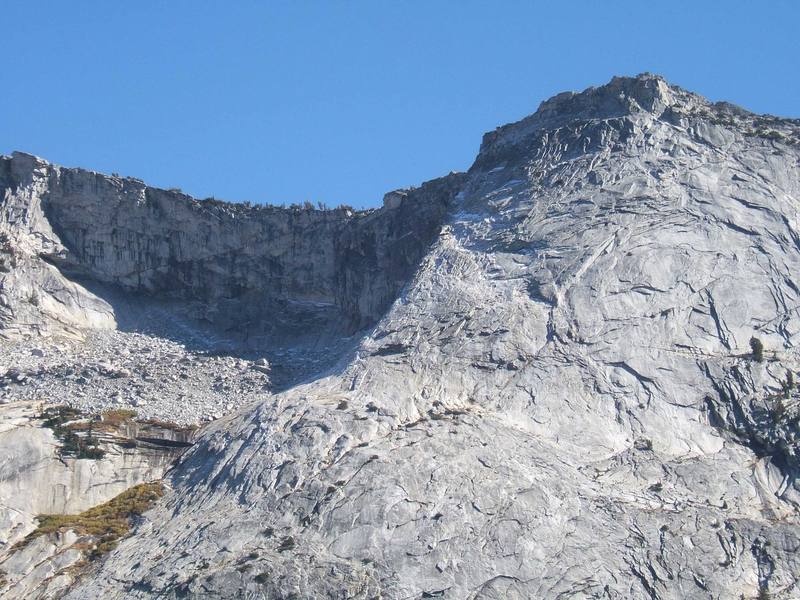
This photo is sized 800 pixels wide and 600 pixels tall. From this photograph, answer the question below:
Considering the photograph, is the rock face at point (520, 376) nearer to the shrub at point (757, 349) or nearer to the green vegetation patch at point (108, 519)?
the shrub at point (757, 349)

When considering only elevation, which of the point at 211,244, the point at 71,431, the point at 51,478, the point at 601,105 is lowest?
the point at 51,478

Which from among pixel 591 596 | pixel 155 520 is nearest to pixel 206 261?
pixel 155 520

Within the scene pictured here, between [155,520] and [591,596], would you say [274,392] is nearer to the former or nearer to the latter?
[155,520]

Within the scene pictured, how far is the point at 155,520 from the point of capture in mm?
41719

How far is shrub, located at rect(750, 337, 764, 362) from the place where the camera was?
150ft

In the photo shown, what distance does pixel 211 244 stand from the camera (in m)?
59.0

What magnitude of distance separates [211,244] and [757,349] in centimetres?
2274

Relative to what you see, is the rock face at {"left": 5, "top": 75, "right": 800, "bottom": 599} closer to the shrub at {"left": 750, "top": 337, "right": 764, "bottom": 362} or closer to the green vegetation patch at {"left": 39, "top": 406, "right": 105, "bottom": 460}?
the shrub at {"left": 750, "top": 337, "right": 764, "bottom": 362}

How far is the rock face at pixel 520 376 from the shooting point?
38219 millimetres

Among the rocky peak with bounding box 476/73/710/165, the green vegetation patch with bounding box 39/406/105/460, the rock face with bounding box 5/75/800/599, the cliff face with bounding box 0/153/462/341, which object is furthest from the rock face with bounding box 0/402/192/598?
the rocky peak with bounding box 476/73/710/165

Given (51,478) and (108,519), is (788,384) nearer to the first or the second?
(108,519)

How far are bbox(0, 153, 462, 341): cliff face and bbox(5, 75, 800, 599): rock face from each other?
0.36ft

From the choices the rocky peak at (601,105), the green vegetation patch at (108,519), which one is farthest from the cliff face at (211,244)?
the green vegetation patch at (108,519)

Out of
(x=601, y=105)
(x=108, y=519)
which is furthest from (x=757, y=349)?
(x=108, y=519)
